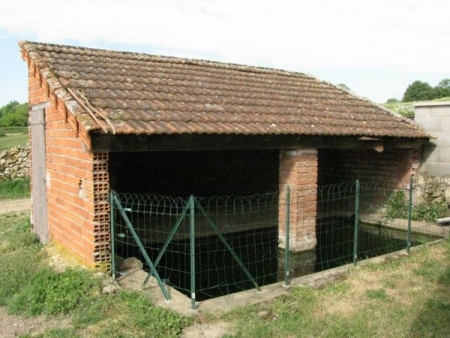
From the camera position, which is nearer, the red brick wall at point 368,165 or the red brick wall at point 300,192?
the red brick wall at point 300,192

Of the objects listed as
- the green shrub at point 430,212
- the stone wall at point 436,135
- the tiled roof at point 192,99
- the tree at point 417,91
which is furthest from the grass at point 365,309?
the tree at point 417,91

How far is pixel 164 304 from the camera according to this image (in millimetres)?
5461

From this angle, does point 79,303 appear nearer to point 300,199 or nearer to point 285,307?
point 285,307

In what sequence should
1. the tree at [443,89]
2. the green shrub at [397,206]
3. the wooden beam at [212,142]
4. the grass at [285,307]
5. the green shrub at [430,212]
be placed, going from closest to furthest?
the grass at [285,307] → the wooden beam at [212,142] → the green shrub at [430,212] → the green shrub at [397,206] → the tree at [443,89]

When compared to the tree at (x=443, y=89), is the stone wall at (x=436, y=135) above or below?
below

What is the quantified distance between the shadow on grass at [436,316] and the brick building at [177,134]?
3374 millimetres

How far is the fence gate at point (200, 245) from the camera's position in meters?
5.98

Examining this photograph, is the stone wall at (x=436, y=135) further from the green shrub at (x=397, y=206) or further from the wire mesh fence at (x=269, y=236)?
the wire mesh fence at (x=269, y=236)

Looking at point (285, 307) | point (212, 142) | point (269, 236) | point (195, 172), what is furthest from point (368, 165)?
point (285, 307)

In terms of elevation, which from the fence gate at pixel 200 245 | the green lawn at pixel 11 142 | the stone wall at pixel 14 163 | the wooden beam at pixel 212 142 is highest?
the wooden beam at pixel 212 142

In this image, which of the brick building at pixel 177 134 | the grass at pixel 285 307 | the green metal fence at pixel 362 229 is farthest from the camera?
the green metal fence at pixel 362 229

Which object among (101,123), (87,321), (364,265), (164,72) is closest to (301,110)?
(164,72)

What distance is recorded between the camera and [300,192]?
8867 millimetres

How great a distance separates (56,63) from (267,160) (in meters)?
7.11
